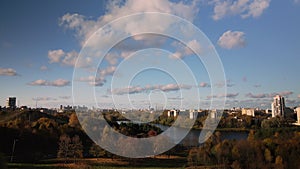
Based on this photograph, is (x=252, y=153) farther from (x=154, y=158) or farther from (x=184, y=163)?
(x=154, y=158)

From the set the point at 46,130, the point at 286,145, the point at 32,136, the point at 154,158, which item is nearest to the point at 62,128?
the point at 46,130

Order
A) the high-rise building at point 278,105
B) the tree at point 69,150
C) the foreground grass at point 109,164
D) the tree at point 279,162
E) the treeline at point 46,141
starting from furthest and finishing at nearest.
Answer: the high-rise building at point 278,105
the treeline at point 46,141
the tree at point 69,150
the tree at point 279,162
the foreground grass at point 109,164

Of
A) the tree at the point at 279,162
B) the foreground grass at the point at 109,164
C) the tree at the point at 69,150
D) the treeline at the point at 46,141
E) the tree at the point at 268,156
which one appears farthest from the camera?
the treeline at the point at 46,141

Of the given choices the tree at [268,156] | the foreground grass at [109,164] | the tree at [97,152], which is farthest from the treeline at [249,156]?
the tree at [97,152]

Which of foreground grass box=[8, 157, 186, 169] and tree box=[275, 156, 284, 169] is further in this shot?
tree box=[275, 156, 284, 169]

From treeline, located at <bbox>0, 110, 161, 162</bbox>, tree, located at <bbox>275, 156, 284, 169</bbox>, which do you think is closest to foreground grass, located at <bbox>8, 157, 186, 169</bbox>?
treeline, located at <bbox>0, 110, 161, 162</bbox>

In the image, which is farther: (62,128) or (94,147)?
(62,128)

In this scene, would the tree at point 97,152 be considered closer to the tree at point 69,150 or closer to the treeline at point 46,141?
the treeline at point 46,141

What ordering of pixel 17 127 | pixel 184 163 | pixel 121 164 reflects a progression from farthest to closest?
pixel 17 127 < pixel 184 163 < pixel 121 164

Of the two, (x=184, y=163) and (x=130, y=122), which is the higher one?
(x=130, y=122)

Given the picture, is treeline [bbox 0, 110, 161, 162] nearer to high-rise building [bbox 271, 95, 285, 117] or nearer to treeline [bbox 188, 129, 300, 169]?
treeline [bbox 188, 129, 300, 169]

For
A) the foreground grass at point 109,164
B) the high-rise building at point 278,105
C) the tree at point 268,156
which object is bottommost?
the foreground grass at point 109,164
